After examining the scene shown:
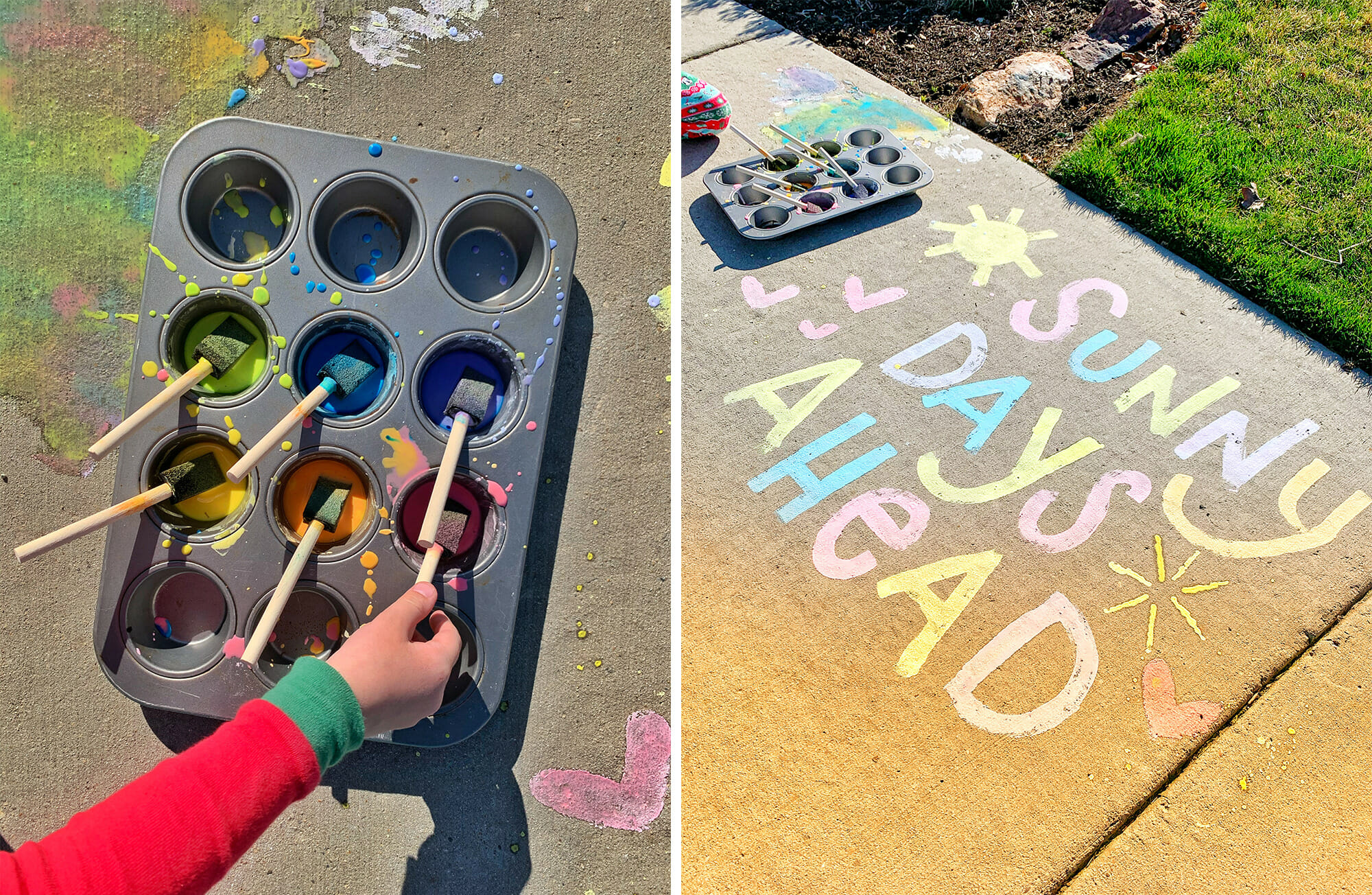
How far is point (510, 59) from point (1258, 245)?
3237mm

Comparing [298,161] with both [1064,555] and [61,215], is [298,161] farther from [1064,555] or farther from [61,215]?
[1064,555]

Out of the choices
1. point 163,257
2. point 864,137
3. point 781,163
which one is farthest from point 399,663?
point 864,137

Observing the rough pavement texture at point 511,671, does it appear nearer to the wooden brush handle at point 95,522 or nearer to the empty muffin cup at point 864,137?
the wooden brush handle at point 95,522

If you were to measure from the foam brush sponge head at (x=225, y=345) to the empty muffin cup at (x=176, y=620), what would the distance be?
0.70m

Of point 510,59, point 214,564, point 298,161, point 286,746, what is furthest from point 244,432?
point 510,59

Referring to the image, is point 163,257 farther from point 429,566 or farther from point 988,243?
point 988,243

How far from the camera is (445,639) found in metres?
2.64

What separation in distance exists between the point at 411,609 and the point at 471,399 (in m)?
0.72

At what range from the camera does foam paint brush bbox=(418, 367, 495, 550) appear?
2598mm

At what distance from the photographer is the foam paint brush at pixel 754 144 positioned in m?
3.59

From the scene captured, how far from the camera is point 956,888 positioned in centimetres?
264

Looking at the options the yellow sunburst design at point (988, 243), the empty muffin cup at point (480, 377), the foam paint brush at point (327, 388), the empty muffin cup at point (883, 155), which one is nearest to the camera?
the foam paint brush at point (327, 388)

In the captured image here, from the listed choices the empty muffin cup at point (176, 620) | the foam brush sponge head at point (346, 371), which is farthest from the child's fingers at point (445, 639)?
the foam brush sponge head at point (346, 371)

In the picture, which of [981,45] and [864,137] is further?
[981,45]
